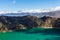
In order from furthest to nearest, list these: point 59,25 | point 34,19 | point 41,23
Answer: point 34,19, point 41,23, point 59,25

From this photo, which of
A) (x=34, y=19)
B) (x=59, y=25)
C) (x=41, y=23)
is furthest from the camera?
(x=34, y=19)

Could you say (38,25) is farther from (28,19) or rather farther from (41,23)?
(28,19)

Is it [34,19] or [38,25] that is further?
[34,19]

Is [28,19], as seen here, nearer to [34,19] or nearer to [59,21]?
[34,19]

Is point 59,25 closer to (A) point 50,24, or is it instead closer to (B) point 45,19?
(A) point 50,24

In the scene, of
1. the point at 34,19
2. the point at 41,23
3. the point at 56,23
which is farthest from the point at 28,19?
the point at 56,23

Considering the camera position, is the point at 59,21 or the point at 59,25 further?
the point at 59,21

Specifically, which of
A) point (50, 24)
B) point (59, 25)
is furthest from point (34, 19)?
point (59, 25)
